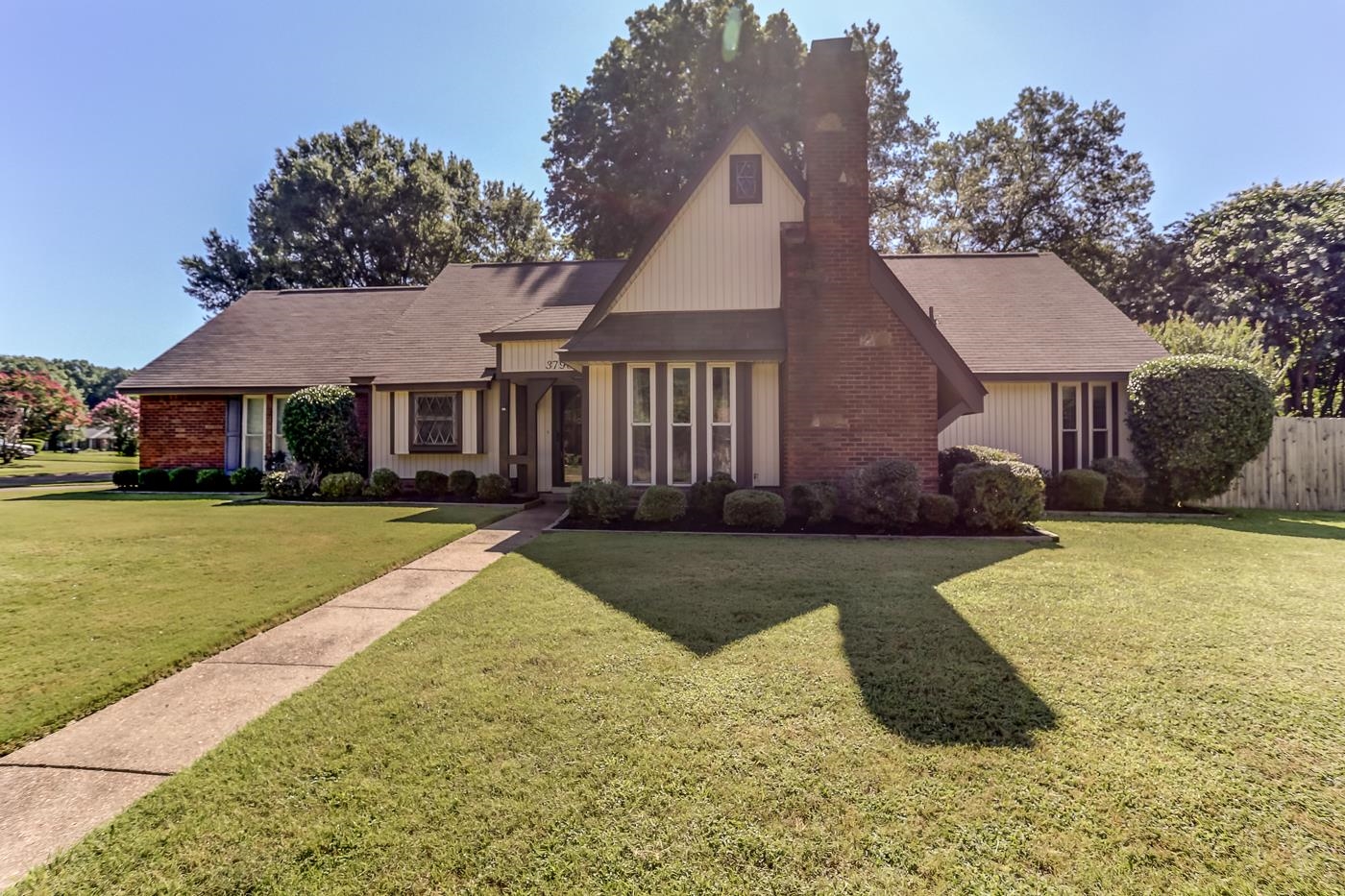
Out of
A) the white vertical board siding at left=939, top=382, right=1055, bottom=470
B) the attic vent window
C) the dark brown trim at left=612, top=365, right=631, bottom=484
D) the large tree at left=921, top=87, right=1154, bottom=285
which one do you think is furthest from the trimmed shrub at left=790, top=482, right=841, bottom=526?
the large tree at left=921, top=87, right=1154, bottom=285

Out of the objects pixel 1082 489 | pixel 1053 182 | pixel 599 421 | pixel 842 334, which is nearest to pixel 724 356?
pixel 842 334

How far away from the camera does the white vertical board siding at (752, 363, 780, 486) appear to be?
10.0 metres

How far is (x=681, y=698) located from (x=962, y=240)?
31.2 metres

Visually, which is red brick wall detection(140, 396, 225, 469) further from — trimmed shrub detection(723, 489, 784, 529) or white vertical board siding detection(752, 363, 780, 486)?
trimmed shrub detection(723, 489, 784, 529)

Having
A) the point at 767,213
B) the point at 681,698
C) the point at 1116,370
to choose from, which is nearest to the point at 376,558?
the point at 681,698

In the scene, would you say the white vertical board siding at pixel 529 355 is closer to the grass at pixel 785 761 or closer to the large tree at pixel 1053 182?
the grass at pixel 785 761

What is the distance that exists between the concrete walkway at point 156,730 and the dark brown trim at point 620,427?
508 cm

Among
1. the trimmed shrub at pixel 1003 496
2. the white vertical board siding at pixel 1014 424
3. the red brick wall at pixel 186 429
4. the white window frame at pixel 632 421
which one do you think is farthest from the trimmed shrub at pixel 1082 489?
the red brick wall at pixel 186 429

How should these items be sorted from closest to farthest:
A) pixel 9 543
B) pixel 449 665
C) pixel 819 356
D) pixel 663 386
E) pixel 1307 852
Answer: pixel 1307 852 → pixel 449 665 → pixel 9 543 → pixel 819 356 → pixel 663 386

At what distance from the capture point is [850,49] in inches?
368

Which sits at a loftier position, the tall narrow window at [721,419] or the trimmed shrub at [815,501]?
the tall narrow window at [721,419]

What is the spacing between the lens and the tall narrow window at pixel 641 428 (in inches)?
400

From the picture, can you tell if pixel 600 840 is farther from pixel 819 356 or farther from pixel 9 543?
pixel 9 543

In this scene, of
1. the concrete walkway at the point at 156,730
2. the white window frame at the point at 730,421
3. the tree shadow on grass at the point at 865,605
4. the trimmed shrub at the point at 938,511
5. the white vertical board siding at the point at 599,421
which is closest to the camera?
the concrete walkway at the point at 156,730
